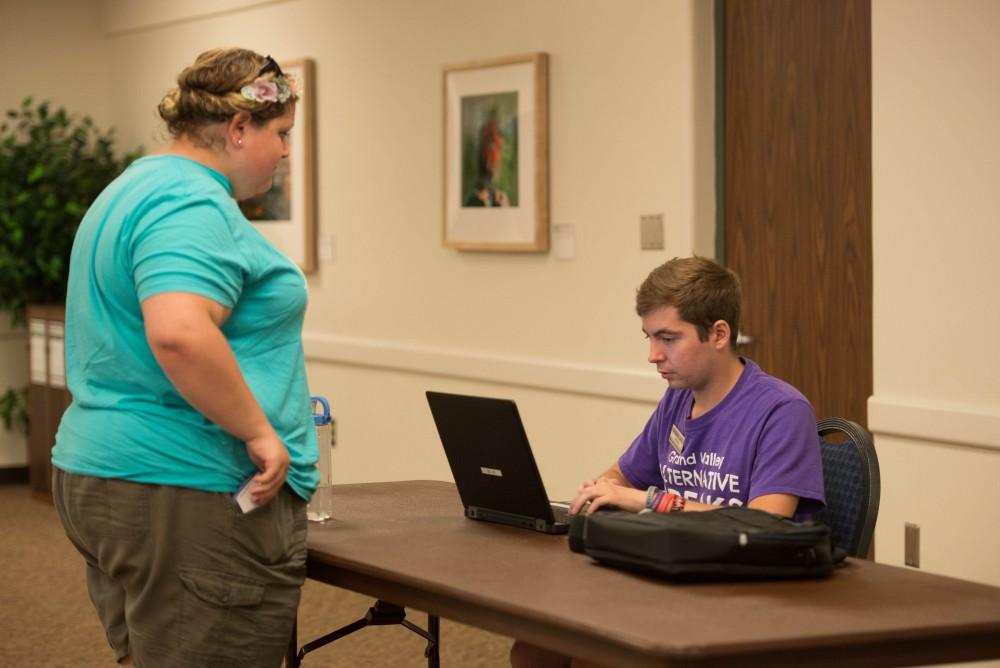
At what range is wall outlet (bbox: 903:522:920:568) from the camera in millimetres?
3826

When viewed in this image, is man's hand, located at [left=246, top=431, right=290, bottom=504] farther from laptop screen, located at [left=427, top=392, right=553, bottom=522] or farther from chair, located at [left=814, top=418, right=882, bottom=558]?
chair, located at [left=814, top=418, right=882, bottom=558]

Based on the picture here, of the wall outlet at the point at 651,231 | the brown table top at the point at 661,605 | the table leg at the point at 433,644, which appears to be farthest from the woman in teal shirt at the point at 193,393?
the wall outlet at the point at 651,231

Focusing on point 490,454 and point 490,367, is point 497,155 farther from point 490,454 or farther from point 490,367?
point 490,454

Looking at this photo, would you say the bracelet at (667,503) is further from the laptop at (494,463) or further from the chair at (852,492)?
the chair at (852,492)

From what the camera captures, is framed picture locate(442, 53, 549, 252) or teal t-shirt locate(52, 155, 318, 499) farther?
framed picture locate(442, 53, 549, 252)

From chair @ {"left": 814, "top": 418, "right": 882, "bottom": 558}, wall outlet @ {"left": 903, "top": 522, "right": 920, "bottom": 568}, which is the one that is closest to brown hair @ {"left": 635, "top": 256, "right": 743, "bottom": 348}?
chair @ {"left": 814, "top": 418, "right": 882, "bottom": 558}

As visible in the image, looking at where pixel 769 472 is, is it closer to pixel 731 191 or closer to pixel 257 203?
pixel 731 191

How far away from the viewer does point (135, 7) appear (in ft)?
24.9

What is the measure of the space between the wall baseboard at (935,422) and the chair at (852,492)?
45.2 inches

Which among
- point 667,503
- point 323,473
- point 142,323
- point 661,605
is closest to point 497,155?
point 323,473

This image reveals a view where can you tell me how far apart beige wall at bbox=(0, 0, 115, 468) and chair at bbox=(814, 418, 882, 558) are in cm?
616

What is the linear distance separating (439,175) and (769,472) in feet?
11.4

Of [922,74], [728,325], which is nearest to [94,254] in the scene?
[728,325]

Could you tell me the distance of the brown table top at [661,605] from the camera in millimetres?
1758
